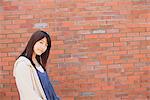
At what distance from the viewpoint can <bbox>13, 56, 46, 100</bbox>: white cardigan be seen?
2852 mm

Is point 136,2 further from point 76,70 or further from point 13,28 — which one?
point 13,28

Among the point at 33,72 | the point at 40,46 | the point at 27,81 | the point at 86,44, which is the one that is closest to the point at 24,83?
the point at 27,81

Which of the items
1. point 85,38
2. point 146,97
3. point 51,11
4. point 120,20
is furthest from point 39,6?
point 146,97

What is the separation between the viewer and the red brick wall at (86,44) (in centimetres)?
519

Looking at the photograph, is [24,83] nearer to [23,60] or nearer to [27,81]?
[27,81]

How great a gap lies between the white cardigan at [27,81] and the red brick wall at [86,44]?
2266 millimetres

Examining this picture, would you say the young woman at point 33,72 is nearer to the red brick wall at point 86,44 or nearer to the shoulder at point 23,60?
the shoulder at point 23,60

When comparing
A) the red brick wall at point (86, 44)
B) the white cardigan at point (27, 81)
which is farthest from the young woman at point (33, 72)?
the red brick wall at point (86, 44)

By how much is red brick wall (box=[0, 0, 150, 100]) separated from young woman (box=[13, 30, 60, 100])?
198cm


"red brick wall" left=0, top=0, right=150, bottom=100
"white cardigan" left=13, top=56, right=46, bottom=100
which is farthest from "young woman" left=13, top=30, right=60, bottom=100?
"red brick wall" left=0, top=0, right=150, bottom=100

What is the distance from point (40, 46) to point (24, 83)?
15.7 inches

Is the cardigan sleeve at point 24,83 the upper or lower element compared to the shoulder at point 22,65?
lower

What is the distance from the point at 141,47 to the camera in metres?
5.27

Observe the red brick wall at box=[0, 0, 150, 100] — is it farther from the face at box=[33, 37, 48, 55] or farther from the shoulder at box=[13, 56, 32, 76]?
the shoulder at box=[13, 56, 32, 76]
